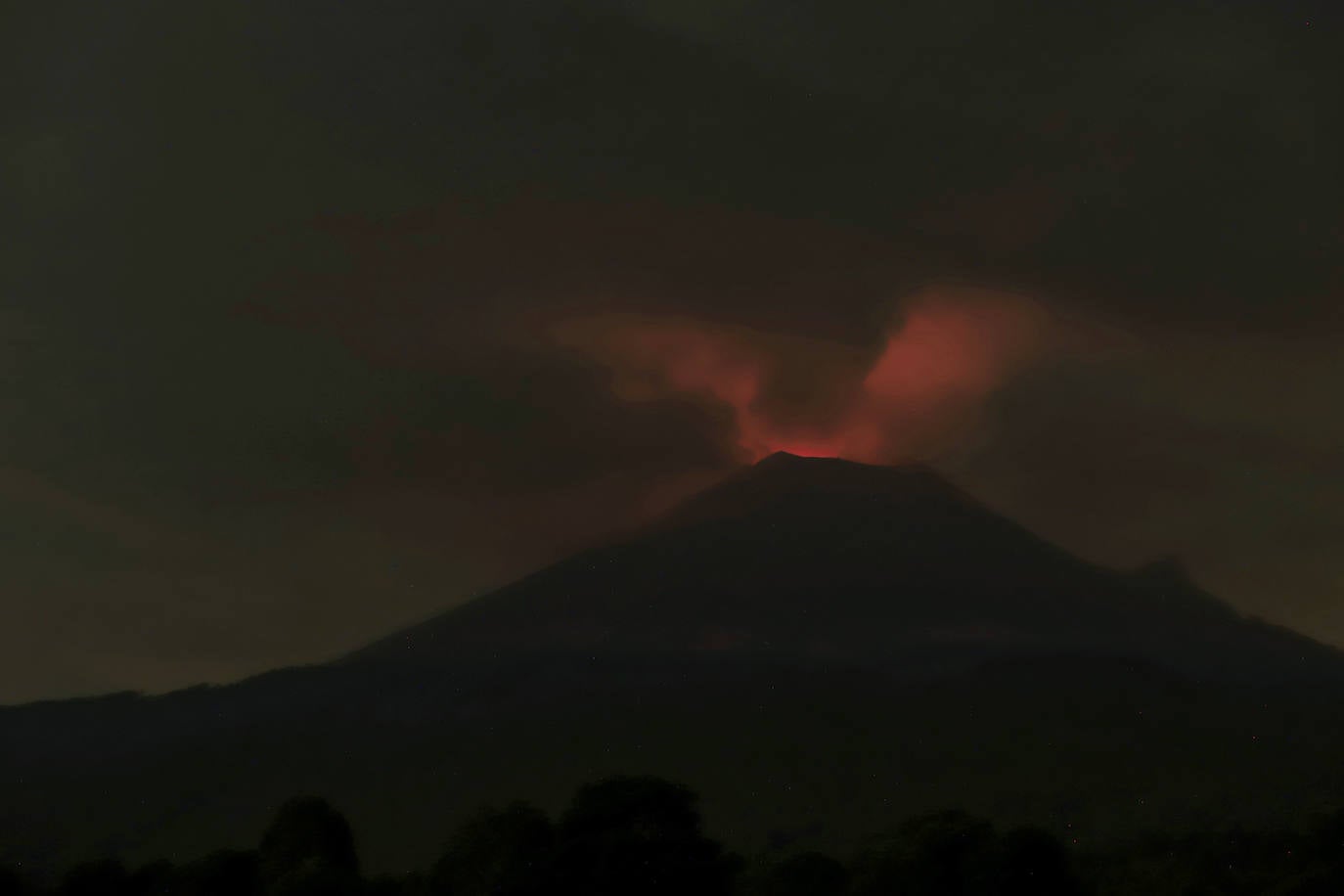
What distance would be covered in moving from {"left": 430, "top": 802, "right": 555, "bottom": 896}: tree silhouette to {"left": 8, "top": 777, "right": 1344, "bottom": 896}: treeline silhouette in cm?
8

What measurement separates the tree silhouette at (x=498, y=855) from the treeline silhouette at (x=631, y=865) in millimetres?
82

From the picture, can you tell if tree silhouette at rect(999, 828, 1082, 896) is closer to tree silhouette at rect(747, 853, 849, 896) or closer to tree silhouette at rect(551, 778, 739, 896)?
tree silhouette at rect(747, 853, 849, 896)

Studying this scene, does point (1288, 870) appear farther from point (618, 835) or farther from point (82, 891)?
point (82, 891)

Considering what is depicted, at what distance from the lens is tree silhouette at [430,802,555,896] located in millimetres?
76562

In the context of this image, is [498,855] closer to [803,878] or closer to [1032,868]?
[803,878]

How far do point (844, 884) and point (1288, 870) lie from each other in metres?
29.2

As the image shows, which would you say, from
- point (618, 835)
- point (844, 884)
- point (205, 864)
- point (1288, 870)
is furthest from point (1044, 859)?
point (205, 864)

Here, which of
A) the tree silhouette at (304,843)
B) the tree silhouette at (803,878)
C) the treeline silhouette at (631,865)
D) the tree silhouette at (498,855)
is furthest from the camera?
the tree silhouette at (304,843)

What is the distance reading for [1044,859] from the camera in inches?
2972

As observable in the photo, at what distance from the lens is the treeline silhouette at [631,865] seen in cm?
7625

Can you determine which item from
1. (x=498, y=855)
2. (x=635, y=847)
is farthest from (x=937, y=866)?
(x=498, y=855)

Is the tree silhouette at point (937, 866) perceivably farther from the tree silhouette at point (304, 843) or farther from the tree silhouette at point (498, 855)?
the tree silhouette at point (304, 843)

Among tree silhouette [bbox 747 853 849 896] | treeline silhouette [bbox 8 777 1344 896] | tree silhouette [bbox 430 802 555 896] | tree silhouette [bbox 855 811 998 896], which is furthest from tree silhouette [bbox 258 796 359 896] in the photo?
tree silhouette [bbox 855 811 998 896]

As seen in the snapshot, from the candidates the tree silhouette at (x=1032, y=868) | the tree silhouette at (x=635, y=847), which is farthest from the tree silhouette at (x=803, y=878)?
the tree silhouette at (x=1032, y=868)
